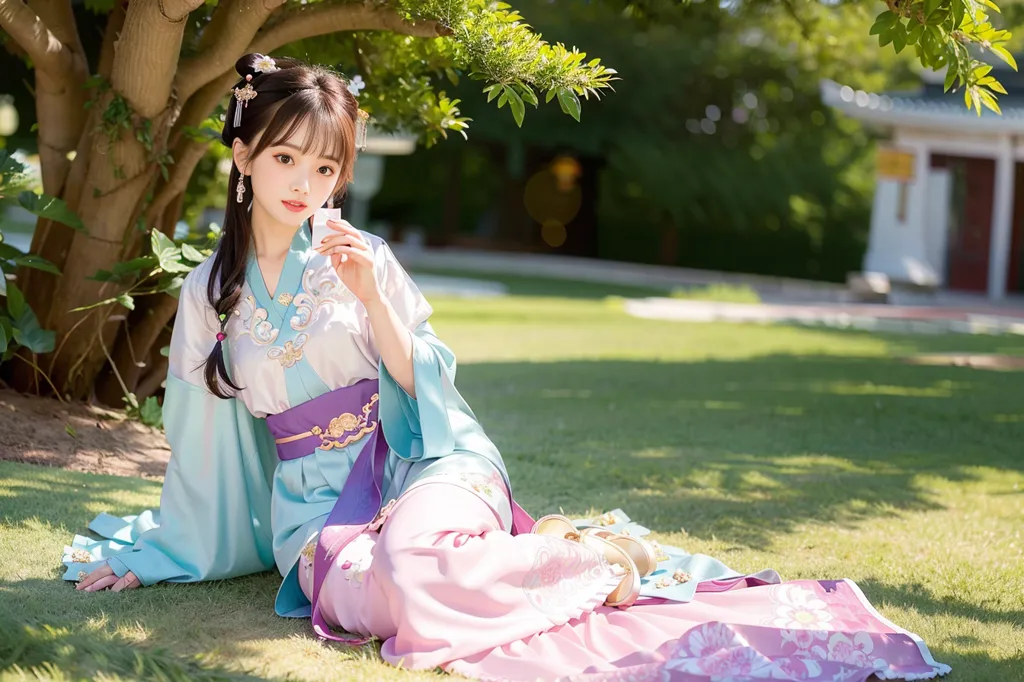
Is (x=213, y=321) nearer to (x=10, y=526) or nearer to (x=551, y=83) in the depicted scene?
(x=10, y=526)

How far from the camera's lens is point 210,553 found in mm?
3207

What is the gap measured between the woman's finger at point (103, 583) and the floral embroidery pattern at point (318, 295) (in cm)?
83

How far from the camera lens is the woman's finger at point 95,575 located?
3113 mm

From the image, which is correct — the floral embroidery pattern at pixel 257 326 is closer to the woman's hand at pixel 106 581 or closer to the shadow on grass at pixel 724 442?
the woman's hand at pixel 106 581

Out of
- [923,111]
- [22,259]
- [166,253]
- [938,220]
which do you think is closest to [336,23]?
[166,253]

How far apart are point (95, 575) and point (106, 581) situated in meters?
0.03

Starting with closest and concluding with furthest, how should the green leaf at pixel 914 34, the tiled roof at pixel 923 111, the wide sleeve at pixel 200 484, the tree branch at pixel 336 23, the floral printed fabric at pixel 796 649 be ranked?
the floral printed fabric at pixel 796 649 → the wide sleeve at pixel 200 484 → the green leaf at pixel 914 34 → the tree branch at pixel 336 23 → the tiled roof at pixel 923 111

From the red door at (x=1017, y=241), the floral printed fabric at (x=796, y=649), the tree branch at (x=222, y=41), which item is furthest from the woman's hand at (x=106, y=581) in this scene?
the red door at (x=1017, y=241)

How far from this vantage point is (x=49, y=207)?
4426mm

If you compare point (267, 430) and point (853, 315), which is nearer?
point (267, 430)

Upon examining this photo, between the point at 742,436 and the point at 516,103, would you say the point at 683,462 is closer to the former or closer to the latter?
the point at 742,436

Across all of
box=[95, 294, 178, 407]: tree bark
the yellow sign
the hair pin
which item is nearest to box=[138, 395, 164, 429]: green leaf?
box=[95, 294, 178, 407]: tree bark

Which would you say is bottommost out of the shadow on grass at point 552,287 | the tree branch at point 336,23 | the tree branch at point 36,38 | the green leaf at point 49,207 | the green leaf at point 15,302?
the shadow on grass at point 552,287

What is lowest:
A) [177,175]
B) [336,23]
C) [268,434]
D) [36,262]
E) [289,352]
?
[268,434]
